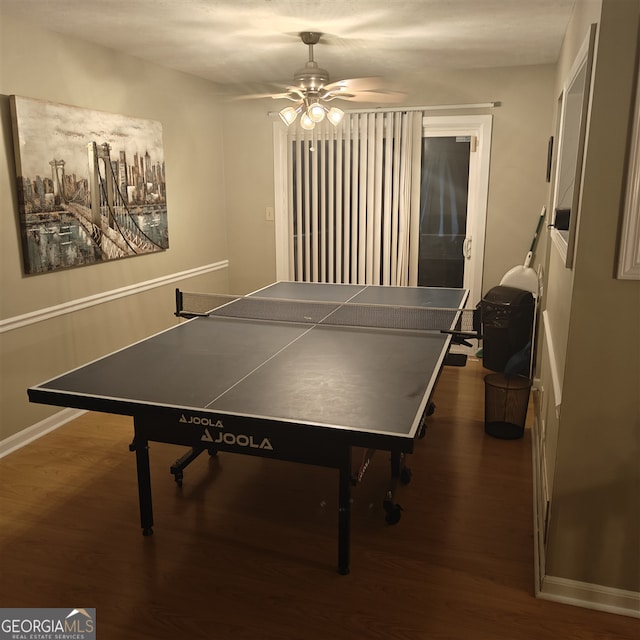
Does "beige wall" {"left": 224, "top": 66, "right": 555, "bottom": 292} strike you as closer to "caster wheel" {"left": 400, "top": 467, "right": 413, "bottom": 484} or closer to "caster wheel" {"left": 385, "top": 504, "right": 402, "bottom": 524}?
"caster wheel" {"left": 400, "top": 467, "right": 413, "bottom": 484}

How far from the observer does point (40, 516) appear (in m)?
2.71

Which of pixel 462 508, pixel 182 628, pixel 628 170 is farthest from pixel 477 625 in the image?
pixel 628 170

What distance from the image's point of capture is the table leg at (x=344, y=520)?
222 cm

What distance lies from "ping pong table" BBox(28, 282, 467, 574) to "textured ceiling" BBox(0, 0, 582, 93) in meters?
1.67

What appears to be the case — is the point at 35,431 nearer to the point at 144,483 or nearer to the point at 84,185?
the point at 144,483

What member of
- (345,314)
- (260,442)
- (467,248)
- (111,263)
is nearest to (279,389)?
(260,442)

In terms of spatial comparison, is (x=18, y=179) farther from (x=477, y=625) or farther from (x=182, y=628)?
(x=477, y=625)

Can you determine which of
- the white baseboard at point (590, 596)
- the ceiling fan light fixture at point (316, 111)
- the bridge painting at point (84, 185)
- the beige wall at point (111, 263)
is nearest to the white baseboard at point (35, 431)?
the beige wall at point (111, 263)

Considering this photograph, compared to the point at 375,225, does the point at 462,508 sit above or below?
below

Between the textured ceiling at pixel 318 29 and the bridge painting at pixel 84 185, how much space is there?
0.51 metres

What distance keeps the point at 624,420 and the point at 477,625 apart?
884 mm

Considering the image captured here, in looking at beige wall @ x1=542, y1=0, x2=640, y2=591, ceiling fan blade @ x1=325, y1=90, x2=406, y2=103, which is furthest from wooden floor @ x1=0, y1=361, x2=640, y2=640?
ceiling fan blade @ x1=325, y1=90, x2=406, y2=103

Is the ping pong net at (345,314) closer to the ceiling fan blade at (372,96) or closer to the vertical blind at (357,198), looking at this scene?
the vertical blind at (357,198)

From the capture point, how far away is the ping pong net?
10.2ft
